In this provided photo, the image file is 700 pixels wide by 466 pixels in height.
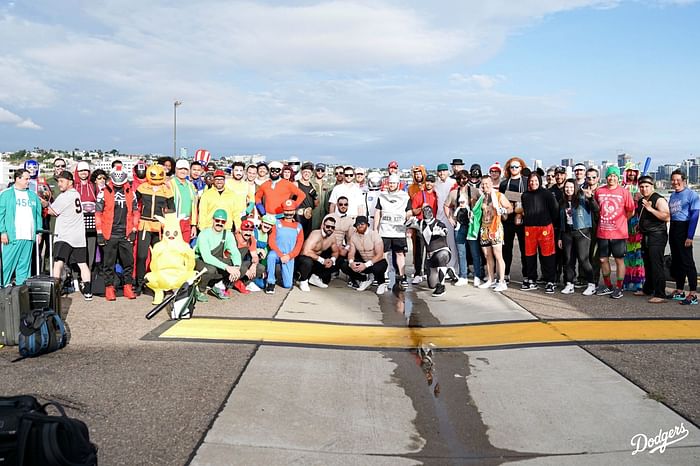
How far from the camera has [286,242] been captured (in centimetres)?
962

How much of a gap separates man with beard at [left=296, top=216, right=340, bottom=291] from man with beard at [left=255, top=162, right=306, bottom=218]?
A: 0.66 m

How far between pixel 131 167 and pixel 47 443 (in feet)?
23.8

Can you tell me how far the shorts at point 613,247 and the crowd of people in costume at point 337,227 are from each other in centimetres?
2

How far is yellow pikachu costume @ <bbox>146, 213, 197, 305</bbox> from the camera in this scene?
8016 mm

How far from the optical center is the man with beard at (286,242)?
31.3ft

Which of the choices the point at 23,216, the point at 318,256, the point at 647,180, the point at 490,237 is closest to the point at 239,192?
the point at 318,256

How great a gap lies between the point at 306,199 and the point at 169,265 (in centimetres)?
308

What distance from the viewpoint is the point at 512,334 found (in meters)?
6.73

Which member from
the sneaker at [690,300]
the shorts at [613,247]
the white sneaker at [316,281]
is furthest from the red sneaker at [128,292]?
the sneaker at [690,300]

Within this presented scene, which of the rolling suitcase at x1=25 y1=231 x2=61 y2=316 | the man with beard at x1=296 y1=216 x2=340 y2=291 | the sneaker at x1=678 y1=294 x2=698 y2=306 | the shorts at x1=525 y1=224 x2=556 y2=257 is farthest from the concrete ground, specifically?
the shorts at x1=525 y1=224 x2=556 y2=257

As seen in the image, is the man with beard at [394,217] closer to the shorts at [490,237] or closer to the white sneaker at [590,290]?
the shorts at [490,237]

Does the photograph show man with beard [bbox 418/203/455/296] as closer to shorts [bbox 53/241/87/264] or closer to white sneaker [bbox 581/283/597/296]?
white sneaker [bbox 581/283/597/296]

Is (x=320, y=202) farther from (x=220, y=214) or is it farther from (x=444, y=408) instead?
(x=444, y=408)

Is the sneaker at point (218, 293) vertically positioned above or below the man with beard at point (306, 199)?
below
